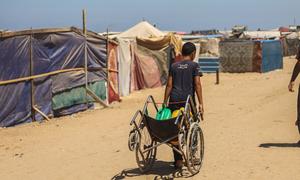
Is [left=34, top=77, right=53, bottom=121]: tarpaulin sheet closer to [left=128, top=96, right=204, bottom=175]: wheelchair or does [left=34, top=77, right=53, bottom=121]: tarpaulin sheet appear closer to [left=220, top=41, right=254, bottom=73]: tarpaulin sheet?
[left=128, top=96, right=204, bottom=175]: wheelchair

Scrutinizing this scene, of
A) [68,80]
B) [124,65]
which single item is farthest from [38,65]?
[124,65]

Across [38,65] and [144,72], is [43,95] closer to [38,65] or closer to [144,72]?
[38,65]

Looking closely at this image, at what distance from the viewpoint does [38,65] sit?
13289mm

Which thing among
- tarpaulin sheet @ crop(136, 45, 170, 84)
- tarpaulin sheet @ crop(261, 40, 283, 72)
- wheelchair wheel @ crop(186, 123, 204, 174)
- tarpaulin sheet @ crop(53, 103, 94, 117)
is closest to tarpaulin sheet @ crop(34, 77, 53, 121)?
tarpaulin sheet @ crop(53, 103, 94, 117)

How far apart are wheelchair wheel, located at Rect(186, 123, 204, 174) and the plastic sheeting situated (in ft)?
21.2

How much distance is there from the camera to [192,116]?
7129 millimetres

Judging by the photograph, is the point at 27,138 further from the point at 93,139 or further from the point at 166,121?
the point at 166,121

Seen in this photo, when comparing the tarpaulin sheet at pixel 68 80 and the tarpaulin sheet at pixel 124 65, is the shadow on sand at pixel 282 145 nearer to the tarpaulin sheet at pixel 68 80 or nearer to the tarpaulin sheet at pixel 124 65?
the tarpaulin sheet at pixel 68 80

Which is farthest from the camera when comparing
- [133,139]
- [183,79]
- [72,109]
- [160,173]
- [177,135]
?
[72,109]

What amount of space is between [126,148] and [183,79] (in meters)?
2.45

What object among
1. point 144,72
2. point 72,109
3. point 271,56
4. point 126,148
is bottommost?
point 271,56

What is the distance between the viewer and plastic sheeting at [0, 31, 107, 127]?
12.4 m

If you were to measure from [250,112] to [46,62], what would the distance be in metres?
5.27

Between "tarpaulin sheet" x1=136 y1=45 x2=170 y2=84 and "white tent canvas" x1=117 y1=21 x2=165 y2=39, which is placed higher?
"white tent canvas" x1=117 y1=21 x2=165 y2=39
